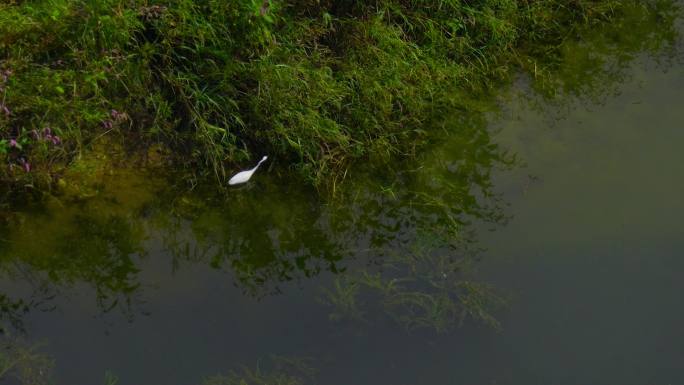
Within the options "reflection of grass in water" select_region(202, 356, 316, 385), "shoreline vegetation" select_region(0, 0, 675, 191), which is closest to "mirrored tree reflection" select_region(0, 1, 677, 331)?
"shoreline vegetation" select_region(0, 0, 675, 191)

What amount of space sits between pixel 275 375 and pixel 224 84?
147cm

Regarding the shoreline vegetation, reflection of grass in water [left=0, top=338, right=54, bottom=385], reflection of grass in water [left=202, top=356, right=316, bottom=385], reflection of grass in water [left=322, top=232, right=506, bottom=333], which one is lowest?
reflection of grass in water [left=0, top=338, right=54, bottom=385]

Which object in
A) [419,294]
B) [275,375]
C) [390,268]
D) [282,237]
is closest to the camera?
[275,375]

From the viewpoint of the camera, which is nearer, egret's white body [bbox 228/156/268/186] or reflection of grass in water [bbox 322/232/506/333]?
reflection of grass in water [bbox 322/232/506/333]

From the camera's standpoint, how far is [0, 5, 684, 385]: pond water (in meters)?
3.46

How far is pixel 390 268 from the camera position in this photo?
383 centimetres

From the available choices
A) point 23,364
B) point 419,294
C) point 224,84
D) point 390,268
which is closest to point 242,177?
point 224,84

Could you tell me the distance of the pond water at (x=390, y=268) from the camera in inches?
136

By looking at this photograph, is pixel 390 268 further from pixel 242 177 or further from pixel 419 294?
pixel 242 177

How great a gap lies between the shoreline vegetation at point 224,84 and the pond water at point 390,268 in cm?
16

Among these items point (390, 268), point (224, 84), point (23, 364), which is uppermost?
point (224, 84)

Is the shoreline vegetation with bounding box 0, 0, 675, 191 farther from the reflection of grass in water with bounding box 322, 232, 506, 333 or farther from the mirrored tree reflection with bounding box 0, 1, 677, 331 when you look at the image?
the reflection of grass in water with bounding box 322, 232, 506, 333

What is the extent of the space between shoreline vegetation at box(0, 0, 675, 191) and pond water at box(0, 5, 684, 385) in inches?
6.3

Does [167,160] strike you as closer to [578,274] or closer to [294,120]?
[294,120]
